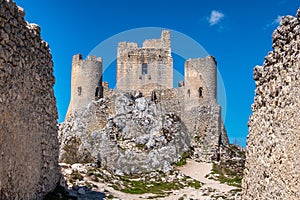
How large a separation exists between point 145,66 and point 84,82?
569 centimetres

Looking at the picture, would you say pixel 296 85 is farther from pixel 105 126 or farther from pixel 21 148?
pixel 105 126

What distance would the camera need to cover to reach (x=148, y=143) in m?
27.8

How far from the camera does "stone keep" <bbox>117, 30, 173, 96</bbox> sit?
34.4 metres

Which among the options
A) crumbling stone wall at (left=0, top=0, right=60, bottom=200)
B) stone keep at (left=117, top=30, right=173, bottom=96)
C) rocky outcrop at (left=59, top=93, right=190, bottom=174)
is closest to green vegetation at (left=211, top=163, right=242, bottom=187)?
rocky outcrop at (left=59, top=93, right=190, bottom=174)

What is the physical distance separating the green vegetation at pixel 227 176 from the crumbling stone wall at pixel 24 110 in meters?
13.2

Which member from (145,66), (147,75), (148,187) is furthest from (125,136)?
(145,66)

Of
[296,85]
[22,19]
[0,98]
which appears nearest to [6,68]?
[0,98]

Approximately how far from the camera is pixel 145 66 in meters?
35.4

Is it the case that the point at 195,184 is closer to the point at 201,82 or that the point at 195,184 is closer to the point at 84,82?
the point at 201,82

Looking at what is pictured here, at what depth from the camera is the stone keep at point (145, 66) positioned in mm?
34406

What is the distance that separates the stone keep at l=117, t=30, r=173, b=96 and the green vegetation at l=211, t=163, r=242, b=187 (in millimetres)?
10030

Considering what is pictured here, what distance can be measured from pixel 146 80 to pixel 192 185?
14.6 m

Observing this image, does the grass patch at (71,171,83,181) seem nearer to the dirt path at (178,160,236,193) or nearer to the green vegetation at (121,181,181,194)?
the green vegetation at (121,181,181,194)

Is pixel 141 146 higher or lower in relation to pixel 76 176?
higher
